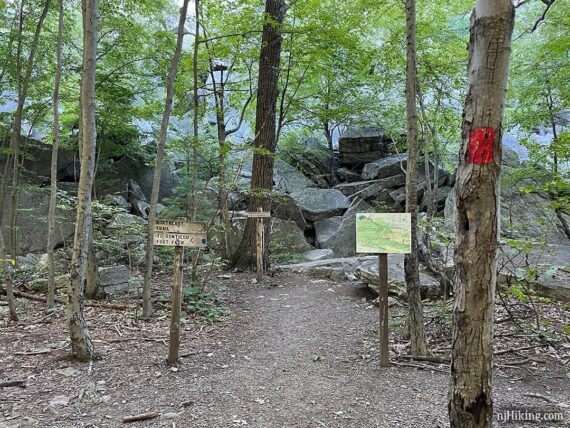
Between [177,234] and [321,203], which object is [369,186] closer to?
[321,203]

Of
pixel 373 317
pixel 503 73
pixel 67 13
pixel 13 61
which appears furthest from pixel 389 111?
pixel 503 73

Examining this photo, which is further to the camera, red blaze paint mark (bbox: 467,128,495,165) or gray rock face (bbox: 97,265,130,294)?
gray rock face (bbox: 97,265,130,294)

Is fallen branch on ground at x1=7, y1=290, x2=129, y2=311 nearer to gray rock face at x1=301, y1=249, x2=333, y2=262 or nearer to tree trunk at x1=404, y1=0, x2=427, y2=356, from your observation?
tree trunk at x1=404, y1=0, x2=427, y2=356

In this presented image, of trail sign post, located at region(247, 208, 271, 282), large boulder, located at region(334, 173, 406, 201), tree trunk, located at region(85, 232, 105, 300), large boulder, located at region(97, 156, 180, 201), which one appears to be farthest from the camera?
large boulder, located at region(334, 173, 406, 201)

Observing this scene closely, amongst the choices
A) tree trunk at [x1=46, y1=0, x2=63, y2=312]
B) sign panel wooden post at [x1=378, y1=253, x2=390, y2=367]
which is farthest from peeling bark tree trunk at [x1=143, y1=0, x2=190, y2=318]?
sign panel wooden post at [x1=378, y1=253, x2=390, y2=367]

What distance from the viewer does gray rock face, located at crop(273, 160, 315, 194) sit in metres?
15.0

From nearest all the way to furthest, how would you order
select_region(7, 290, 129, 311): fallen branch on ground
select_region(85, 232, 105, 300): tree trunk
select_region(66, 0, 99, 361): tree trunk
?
1. select_region(66, 0, 99, 361): tree trunk
2. select_region(7, 290, 129, 311): fallen branch on ground
3. select_region(85, 232, 105, 300): tree trunk

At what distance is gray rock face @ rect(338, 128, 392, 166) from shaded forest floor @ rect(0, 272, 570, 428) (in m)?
11.8

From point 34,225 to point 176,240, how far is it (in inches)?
342

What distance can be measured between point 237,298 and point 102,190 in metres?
6.77

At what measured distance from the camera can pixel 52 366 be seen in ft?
12.7

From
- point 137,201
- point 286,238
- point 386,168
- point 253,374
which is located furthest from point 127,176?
point 253,374

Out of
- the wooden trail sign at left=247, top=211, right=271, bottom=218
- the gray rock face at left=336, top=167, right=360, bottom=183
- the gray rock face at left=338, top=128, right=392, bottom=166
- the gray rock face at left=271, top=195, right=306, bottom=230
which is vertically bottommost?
the wooden trail sign at left=247, top=211, right=271, bottom=218

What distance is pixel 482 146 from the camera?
2033mm
